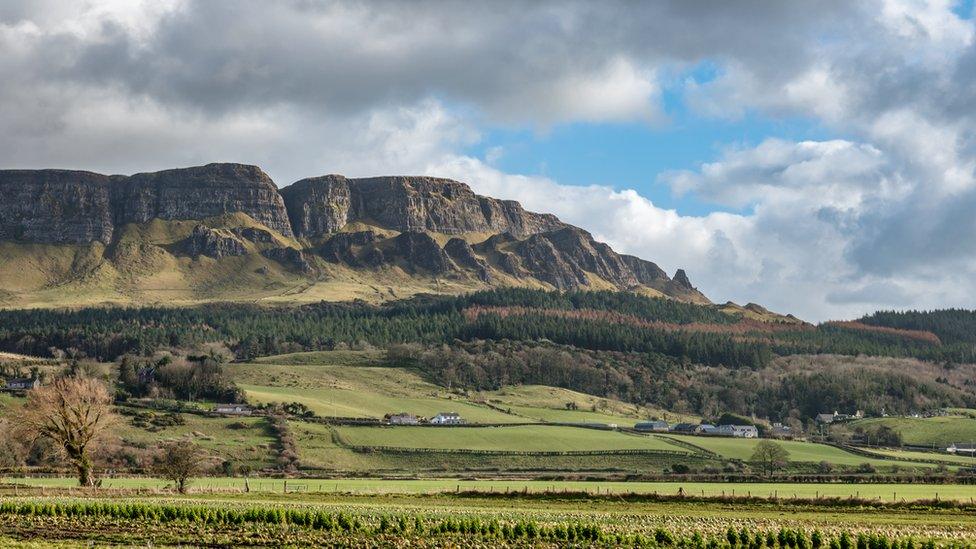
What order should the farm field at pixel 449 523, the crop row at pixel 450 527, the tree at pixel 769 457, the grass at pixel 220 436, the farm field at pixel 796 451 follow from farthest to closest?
the farm field at pixel 796 451 < the tree at pixel 769 457 < the grass at pixel 220 436 < the farm field at pixel 449 523 < the crop row at pixel 450 527

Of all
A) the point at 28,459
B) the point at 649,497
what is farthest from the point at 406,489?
the point at 28,459

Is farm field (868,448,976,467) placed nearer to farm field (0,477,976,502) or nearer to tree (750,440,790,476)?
tree (750,440,790,476)

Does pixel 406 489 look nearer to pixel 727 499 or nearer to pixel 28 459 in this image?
pixel 727 499

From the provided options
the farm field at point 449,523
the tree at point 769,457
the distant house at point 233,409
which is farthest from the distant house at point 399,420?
the farm field at point 449,523

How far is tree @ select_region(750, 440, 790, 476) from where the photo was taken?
5782 inches

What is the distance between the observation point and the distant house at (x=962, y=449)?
624ft

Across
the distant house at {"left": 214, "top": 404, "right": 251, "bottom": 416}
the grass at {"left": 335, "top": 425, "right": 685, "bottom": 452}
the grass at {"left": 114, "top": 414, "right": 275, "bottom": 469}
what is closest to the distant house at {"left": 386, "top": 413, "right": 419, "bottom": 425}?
the grass at {"left": 335, "top": 425, "right": 685, "bottom": 452}

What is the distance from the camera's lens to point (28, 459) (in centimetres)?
14062

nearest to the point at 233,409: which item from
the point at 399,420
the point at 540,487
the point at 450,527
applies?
the point at 399,420

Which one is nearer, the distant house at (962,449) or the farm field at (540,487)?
the farm field at (540,487)

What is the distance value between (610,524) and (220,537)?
23381 mm

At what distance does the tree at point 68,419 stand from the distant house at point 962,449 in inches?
5692

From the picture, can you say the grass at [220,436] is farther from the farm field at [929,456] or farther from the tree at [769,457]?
the farm field at [929,456]

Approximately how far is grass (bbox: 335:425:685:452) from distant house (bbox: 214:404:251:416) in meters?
17.1
